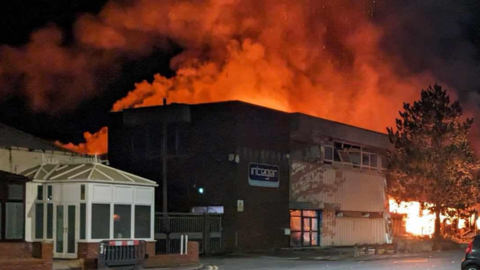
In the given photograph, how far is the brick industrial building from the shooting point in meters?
33.2

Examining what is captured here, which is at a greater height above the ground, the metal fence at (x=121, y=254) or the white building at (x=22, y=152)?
the white building at (x=22, y=152)

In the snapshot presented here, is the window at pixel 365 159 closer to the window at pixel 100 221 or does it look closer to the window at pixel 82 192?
the window at pixel 100 221

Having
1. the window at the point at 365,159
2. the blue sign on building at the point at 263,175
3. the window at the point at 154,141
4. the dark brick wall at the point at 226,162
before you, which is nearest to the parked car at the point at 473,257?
the dark brick wall at the point at 226,162

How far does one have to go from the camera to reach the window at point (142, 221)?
85.2 feet

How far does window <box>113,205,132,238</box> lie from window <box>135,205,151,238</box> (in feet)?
1.43

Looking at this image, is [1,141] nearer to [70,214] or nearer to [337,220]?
[70,214]

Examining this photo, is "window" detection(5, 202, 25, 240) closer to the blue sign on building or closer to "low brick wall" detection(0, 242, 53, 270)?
"low brick wall" detection(0, 242, 53, 270)

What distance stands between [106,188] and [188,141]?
9708 mm

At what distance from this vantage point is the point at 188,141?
34062 mm

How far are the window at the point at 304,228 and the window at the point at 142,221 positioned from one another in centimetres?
1212

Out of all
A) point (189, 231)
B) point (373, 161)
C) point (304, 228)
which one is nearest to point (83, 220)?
point (189, 231)

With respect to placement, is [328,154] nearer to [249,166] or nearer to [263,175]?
[263,175]

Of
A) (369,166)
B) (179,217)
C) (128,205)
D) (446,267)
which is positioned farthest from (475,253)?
(369,166)

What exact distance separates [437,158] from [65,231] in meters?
22.8
